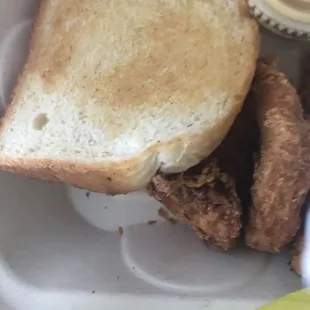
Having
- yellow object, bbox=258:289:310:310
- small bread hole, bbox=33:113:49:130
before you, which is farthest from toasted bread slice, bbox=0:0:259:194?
yellow object, bbox=258:289:310:310

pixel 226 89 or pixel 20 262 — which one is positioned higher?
pixel 226 89

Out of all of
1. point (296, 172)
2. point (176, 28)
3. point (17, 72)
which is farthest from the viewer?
point (17, 72)

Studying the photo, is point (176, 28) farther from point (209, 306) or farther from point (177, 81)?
point (209, 306)

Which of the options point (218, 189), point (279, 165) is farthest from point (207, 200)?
point (279, 165)

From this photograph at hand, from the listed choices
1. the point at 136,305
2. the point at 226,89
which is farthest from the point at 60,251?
the point at 226,89

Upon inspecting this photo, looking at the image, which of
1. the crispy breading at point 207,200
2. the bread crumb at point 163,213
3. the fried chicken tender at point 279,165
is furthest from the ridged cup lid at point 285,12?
the bread crumb at point 163,213
